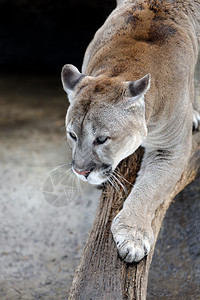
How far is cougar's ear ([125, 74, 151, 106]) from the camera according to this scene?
2.62 m

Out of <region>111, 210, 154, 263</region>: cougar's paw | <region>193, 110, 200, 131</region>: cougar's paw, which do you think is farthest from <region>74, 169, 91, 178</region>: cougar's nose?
<region>193, 110, 200, 131</region>: cougar's paw

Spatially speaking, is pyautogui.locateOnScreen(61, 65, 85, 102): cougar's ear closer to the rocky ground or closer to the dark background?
the rocky ground

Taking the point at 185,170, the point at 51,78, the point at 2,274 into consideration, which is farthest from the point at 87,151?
the point at 51,78

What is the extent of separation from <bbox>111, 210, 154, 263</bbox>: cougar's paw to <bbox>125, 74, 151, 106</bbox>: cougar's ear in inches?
29.6

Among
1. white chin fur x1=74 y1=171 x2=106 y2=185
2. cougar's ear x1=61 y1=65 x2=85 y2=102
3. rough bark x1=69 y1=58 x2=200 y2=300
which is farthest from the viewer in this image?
cougar's ear x1=61 y1=65 x2=85 y2=102

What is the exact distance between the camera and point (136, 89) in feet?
8.68

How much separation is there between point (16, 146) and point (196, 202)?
2.59 metres

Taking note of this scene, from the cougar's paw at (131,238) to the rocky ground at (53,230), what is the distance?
4.87 ft

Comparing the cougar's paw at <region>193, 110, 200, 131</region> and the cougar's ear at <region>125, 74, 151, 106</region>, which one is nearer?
the cougar's ear at <region>125, 74, 151, 106</region>

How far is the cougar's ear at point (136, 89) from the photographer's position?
8.59ft

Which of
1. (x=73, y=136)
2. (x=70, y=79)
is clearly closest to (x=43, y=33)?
(x=70, y=79)

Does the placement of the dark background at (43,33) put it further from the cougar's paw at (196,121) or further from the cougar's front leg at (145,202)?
the cougar's front leg at (145,202)

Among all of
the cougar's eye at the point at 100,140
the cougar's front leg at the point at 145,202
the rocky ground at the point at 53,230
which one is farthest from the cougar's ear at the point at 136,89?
the rocky ground at the point at 53,230

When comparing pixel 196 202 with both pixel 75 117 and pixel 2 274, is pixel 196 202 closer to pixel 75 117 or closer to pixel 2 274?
pixel 2 274
